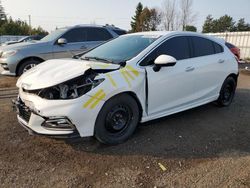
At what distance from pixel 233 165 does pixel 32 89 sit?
2746mm

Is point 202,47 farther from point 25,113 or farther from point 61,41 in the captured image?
point 61,41

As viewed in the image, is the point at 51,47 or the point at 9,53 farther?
the point at 51,47

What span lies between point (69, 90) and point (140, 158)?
1.28 m

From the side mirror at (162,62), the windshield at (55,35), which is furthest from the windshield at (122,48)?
the windshield at (55,35)

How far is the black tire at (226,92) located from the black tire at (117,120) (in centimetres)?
260

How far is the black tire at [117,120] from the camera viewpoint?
146 inches

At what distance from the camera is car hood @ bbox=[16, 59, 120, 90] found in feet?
11.6

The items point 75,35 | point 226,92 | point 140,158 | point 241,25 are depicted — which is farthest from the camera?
point 241,25

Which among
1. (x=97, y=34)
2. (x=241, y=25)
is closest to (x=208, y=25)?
(x=241, y=25)

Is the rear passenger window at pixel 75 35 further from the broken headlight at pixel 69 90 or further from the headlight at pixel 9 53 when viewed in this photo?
the broken headlight at pixel 69 90

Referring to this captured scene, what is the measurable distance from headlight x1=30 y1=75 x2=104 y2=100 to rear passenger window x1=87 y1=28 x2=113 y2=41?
603 centimetres

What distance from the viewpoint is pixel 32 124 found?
3.57 metres

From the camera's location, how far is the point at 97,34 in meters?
9.52

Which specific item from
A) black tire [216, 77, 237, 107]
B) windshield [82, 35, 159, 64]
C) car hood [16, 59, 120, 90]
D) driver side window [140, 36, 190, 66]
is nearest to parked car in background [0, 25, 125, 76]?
windshield [82, 35, 159, 64]
